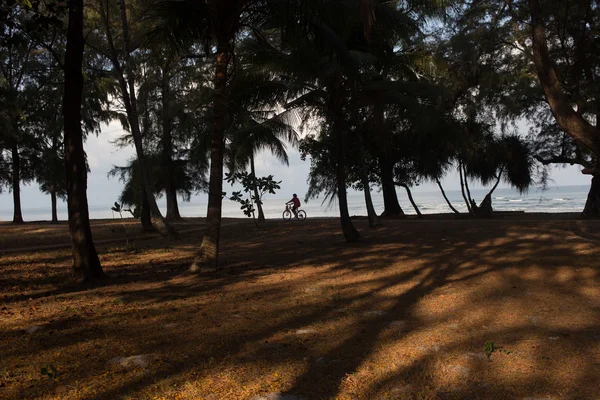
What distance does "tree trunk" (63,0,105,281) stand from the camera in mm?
8344

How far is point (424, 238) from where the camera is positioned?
45.3ft

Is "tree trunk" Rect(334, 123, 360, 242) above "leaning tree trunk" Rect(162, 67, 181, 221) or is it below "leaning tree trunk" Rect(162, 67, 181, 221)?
below

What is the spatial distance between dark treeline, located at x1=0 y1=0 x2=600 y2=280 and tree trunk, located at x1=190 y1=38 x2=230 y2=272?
0.03 meters

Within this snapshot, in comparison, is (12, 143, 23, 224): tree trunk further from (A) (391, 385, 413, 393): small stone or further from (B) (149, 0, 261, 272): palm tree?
(A) (391, 385, 413, 393): small stone

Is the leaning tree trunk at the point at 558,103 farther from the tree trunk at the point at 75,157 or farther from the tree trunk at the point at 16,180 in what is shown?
the tree trunk at the point at 16,180

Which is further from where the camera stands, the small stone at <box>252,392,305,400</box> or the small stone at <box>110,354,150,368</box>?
the small stone at <box>110,354,150,368</box>

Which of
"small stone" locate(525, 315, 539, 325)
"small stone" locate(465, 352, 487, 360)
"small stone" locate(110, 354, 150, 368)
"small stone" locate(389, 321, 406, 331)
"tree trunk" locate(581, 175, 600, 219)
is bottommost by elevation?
"small stone" locate(465, 352, 487, 360)

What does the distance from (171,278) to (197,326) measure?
11.8ft

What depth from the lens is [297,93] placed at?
1348 cm

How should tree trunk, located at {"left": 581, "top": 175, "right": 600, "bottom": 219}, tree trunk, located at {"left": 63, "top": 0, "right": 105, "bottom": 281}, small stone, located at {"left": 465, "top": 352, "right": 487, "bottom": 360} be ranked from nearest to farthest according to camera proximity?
1. small stone, located at {"left": 465, "top": 352, "right": 487, "bottom": 360}
2. tree trunk, located at {"left": 63, "top": 0, "right": 105, "bottom": 281}
3. tree trunk, located at {"left": 581, "top": 175, "right": 600, "bottom": 219}

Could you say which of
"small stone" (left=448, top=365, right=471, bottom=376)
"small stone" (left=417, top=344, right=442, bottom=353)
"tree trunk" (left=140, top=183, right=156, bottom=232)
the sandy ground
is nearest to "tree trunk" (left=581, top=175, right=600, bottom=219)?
the sandy ground

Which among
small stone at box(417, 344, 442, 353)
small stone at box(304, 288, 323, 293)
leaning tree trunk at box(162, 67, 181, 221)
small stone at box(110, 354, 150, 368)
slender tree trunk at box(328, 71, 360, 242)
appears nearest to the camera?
small stone at box(110, 354, 150, 368)

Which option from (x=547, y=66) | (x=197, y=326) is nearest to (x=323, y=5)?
(x=547, y=66)

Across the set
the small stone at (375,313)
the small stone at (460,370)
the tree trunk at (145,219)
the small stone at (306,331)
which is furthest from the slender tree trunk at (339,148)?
the tree trunk at (145,219)
